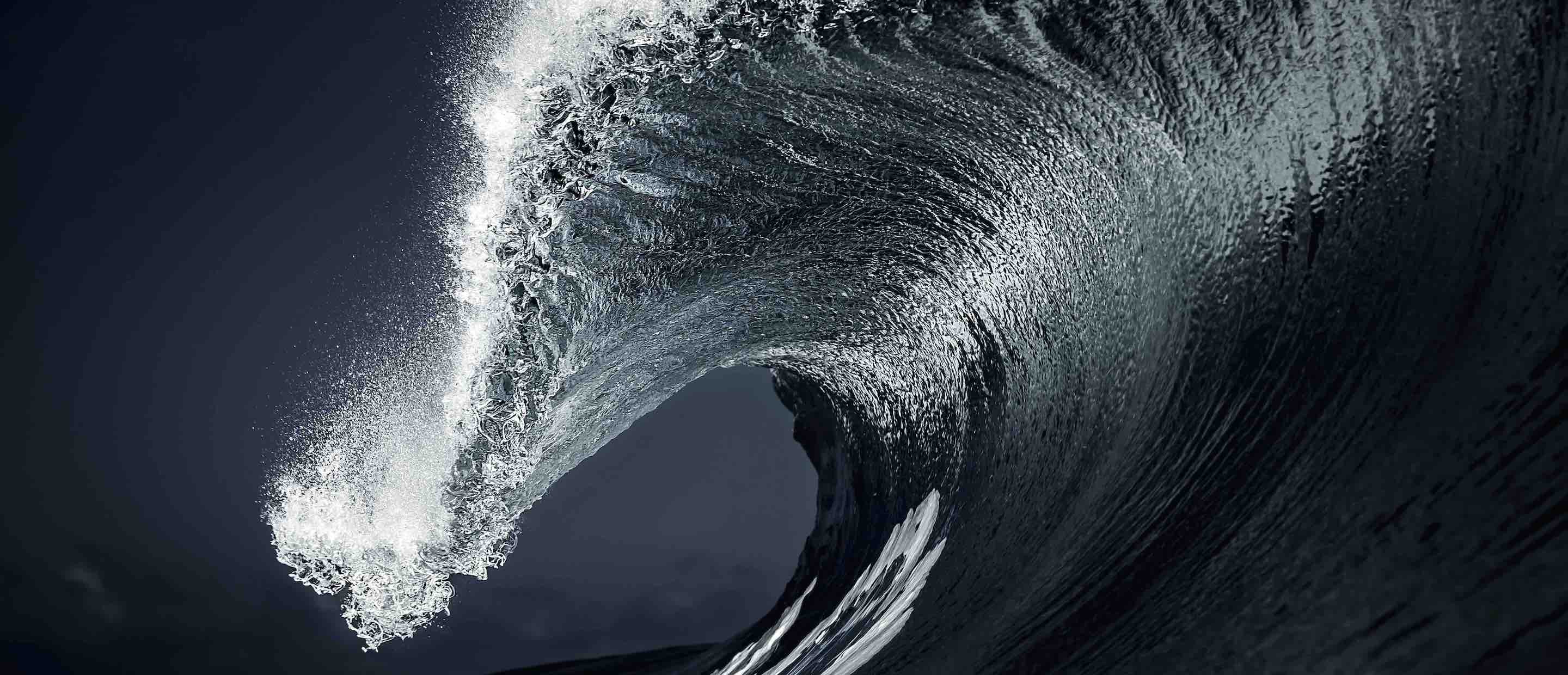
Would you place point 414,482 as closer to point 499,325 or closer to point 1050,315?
point 499,325

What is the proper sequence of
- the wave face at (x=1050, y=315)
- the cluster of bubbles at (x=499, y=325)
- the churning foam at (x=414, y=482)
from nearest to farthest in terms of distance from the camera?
the wave face at (x=1050, y=315), the cluster of bubbles at (x=499, y=325), the churning foam at (x=414, y=482)

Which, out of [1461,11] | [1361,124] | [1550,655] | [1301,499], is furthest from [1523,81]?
[1550,655]

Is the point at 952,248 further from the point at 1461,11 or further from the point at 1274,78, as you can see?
the point at 1461,11

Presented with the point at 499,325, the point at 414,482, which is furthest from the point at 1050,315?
the point at 414,482

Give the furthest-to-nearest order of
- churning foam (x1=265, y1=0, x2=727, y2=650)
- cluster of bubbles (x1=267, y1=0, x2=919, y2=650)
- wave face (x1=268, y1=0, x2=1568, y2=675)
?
churning foam (x1=265, y1=0, x2=727, y2=650), cluster of bubbles (x1=267, y1=0, x2=919, y2=650), wave face (x1=268, y1=0, x2=1568, y2=675)

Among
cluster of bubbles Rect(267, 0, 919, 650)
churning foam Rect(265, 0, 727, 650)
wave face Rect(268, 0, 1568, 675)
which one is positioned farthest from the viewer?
churning foam Rect(265, 0, 727, 650)

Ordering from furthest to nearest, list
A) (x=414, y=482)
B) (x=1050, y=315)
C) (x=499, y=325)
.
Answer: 1. (x=414, y=482)
2. (x=499, y=325)
3. (x=1050, y=315)

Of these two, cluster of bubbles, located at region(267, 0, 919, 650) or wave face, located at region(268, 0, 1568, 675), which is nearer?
wave face, located at region(268, 0, 1568, 675)

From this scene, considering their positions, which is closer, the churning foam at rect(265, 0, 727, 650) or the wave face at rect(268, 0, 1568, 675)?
the wave face at rect(268, 0, 1568, 675)

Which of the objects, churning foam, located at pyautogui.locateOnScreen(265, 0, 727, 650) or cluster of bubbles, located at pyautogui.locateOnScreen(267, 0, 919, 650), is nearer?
cluster of bubbles, located at pyautogui.locateOnScreen(267, 0, 919, 650)

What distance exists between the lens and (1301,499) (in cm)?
123

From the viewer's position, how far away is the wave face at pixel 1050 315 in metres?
1.09

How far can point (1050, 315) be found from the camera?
2512mm

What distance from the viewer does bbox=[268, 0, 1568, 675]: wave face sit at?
1089 mm
